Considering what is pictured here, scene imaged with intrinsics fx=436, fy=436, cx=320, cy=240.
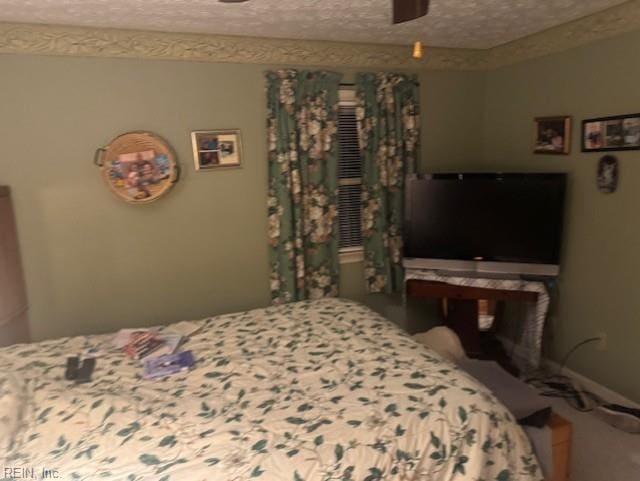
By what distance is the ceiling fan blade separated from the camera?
1.38m

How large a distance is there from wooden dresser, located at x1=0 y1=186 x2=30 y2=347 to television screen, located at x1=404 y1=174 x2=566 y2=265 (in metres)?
2.44

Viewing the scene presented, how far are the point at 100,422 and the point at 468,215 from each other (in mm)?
2444

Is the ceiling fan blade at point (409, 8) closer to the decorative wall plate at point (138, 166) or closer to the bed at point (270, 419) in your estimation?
the bed at point (270, 419)

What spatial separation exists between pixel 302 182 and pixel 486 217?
1.28m

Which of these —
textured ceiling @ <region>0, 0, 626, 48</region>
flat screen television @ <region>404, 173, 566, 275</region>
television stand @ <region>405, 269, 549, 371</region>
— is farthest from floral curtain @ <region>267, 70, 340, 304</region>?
television stand @ <region>405, 269, 549, 371</region>

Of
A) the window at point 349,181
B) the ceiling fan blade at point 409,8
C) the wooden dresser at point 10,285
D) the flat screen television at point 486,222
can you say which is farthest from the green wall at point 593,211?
the wooden dresser at point 10,285

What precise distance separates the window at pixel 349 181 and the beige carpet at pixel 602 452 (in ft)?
5.77

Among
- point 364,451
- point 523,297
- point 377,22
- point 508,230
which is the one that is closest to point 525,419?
point 364,451

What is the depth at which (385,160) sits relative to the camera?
10.5ft

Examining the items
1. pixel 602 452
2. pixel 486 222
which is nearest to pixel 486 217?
pixel 486 222

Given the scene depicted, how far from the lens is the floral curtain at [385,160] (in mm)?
3139

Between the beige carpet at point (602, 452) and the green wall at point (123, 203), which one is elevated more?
the green wall at point (123, 203)

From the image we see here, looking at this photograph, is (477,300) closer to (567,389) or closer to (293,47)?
(567,389)

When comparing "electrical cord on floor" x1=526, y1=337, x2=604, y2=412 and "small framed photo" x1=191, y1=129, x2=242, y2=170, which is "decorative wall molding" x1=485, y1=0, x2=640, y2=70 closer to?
"electrical cord on floor" x1=526, y1=337, x2=604, y2=412
